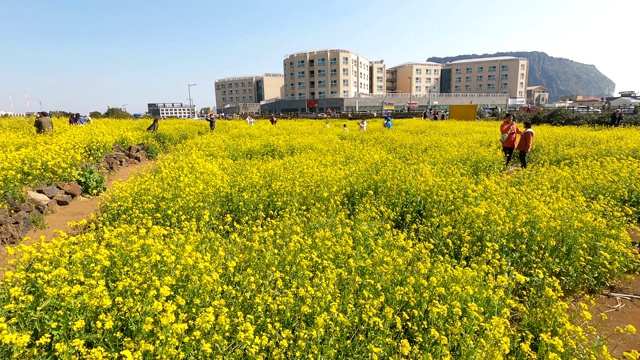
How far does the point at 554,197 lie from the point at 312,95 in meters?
80.7

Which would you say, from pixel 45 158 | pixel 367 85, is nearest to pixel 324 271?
pixel 45 158

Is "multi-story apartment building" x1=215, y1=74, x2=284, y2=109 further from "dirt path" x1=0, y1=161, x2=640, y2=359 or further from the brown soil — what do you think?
the brown soil

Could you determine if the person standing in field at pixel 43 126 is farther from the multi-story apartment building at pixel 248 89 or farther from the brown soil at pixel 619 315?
the multi-story apartment building at pixel 248 89

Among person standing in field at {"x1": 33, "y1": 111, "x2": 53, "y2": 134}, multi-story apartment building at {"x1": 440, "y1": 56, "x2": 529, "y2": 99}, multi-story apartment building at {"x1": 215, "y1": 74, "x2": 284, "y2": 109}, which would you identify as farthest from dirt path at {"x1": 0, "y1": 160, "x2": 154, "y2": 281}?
multi-story apartment building at {"x1": 440, "y1": 56, "x2": 529, "y2": 99}

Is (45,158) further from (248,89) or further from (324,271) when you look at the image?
(248,89)

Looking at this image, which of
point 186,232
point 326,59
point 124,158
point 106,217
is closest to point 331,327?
point 186,232

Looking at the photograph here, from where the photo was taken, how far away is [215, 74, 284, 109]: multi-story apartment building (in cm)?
10506

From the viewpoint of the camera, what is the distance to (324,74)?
8244 centimetres

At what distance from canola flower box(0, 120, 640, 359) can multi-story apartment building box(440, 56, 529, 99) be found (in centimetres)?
9441

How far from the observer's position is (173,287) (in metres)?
3.84

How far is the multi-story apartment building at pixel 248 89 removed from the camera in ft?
345

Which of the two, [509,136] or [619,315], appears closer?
[619,315]

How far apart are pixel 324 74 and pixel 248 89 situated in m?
34.4


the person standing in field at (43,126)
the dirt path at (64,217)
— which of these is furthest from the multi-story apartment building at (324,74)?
the dirt path at (64,217)
